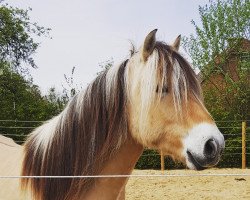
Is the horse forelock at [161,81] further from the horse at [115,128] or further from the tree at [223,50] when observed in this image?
the tree at [223,50]

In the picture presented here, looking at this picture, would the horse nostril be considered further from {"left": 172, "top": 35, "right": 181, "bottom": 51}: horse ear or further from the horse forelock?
{"left": 172, "top": 35, "right": 181, "bottom": 51}: horse ear

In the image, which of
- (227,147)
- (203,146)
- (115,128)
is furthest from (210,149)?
(227,147)

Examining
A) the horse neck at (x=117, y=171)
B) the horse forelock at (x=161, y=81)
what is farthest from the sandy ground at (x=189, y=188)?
the horse forelock at (x=161, y=81)

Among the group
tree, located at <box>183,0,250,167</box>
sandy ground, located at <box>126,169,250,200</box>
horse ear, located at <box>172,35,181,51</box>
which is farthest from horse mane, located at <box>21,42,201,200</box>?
tree, located at <box>183,0,250,167</box>

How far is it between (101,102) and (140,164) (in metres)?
11.6

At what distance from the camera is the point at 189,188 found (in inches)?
338

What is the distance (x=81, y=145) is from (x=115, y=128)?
0.23 meters

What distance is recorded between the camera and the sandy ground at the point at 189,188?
771 centimetres

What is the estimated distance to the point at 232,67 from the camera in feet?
83.0

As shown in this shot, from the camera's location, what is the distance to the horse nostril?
6.44 ft

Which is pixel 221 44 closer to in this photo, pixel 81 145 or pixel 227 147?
pixel 227 147

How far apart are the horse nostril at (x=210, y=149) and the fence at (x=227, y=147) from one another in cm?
1076

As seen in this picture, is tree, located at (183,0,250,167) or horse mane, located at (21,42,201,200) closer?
horse mane, located at (21,42,201,200)

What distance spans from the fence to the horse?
1045cm
